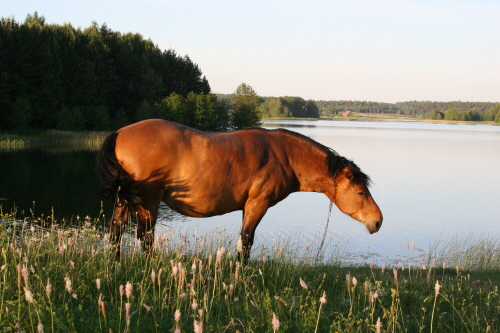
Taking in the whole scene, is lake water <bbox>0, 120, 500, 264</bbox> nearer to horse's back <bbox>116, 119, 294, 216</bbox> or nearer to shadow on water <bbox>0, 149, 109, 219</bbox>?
shadow on water <bbox>0, 149, 109, 219</bbox>

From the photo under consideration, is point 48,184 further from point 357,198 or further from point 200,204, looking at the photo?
point 357,198

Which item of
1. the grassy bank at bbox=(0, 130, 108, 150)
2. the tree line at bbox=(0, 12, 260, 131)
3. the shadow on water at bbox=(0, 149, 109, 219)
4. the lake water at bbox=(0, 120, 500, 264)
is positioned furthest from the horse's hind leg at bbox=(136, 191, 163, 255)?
the tree line at bbox=(0, 12, 260, 131)

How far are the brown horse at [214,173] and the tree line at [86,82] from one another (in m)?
44.6

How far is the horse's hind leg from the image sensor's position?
6.05 meters

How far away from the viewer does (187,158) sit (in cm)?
608

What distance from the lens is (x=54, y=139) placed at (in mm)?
48500

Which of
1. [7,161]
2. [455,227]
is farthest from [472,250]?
[7,161]

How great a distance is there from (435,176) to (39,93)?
40.0 meters

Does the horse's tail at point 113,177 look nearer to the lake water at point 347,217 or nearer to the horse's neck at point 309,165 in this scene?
the lake water at point 347,217

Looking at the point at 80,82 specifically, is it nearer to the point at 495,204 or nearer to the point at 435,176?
the point at 435,176

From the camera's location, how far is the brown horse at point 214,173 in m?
5.89

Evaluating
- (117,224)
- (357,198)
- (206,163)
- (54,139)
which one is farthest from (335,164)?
(54,139)

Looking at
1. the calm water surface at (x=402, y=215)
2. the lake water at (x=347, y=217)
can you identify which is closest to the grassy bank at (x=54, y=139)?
the lake water at (x=347, y=217)

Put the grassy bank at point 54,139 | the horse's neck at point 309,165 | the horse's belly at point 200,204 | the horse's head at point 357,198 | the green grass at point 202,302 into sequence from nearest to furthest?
the green grass at point 202,302
the horse's belly at point 200,204
the horse's neck at point 309,165
the horse's head at point 357,198
the grassy bank at point 54,139
